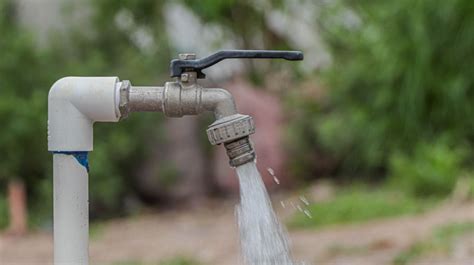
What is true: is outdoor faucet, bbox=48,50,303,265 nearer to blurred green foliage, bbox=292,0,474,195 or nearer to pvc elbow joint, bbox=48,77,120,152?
pvc elbow joint, bbox=48,77,120,152

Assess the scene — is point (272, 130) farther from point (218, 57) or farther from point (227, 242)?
point (218, 57)

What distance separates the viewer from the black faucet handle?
1.65m

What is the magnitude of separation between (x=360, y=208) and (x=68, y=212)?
13.5 feet

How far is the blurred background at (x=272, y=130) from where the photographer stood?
5312 millimetres

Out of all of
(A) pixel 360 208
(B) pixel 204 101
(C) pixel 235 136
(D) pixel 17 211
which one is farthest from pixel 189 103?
(D) pixel 17 211

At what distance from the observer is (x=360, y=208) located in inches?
224

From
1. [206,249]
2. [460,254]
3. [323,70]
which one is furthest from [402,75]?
[460,254]

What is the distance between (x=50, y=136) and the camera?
1717 mm

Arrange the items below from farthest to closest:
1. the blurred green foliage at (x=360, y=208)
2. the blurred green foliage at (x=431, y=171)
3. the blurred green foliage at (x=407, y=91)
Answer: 1. the blurred green foliage at (x=407, y=91)
2. the blurred green foliage at (x=431, y=171)
3. the blurred green foliage at (x=360, y=208)

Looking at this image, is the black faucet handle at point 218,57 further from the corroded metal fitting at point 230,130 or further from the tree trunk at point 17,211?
the tree trunk at point 17,211

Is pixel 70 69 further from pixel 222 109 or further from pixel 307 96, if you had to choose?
pixel 222 109

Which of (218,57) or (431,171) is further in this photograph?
(431,171)

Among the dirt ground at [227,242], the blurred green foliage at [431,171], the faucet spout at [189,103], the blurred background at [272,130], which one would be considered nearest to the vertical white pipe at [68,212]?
the faucet spout at [189,103]

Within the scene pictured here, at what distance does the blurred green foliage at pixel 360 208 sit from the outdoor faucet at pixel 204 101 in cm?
377
